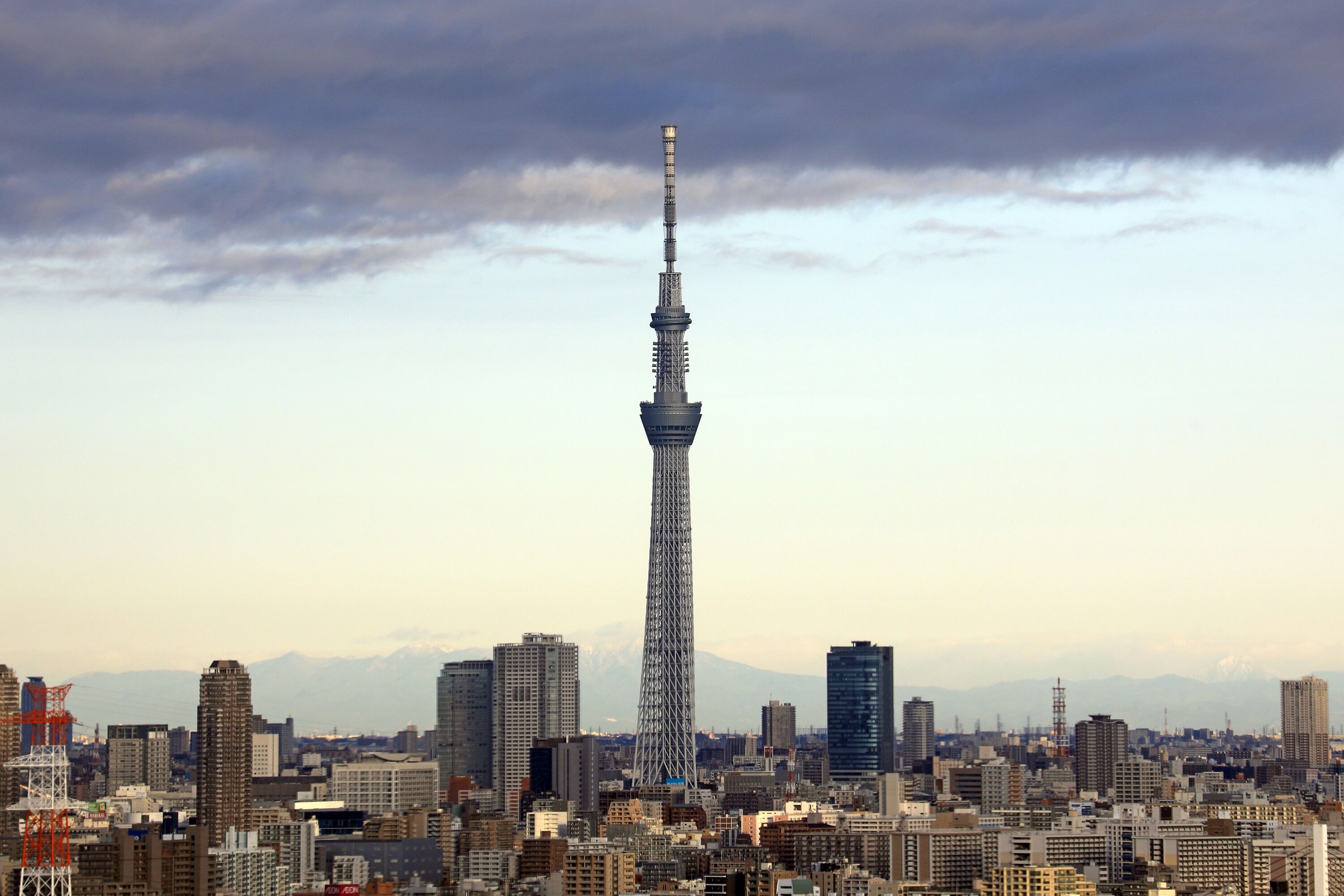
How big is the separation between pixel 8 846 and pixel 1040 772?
304 ft

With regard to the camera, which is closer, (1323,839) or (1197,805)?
(1323,839)

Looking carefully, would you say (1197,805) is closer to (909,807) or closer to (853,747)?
(909,807)

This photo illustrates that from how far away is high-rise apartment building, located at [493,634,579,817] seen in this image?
160 metres

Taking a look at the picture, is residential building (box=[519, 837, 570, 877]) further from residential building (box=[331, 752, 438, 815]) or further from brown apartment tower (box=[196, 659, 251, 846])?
residential building (box=[331, 752, 438, 815])

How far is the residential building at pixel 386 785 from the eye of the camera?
425 feet

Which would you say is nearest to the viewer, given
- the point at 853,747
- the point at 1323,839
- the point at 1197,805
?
the point at 1323,839

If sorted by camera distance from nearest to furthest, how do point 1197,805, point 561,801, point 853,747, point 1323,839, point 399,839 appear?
point 1323,839 → point 399,839 → point 1197,805 → point 561,801 → point 853,747

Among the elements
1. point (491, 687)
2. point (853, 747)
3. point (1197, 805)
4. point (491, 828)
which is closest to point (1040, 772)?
point (853, 747)

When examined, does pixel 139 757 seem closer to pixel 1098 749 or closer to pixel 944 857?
pixel 1098 749

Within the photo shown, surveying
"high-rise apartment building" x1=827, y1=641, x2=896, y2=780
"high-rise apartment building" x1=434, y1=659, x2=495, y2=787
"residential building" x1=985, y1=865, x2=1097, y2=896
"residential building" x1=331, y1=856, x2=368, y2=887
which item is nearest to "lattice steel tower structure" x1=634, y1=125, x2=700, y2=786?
"high-rise apartment building" x1=434, y1=659, x2=495, y2=787

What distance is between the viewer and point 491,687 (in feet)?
539

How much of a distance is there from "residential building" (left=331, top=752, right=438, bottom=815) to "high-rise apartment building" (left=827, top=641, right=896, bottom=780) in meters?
46.8

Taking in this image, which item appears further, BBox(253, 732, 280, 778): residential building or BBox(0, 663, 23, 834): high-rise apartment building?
BBox(253, 732, 280, 778): residential building

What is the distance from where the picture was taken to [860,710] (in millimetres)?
176750
